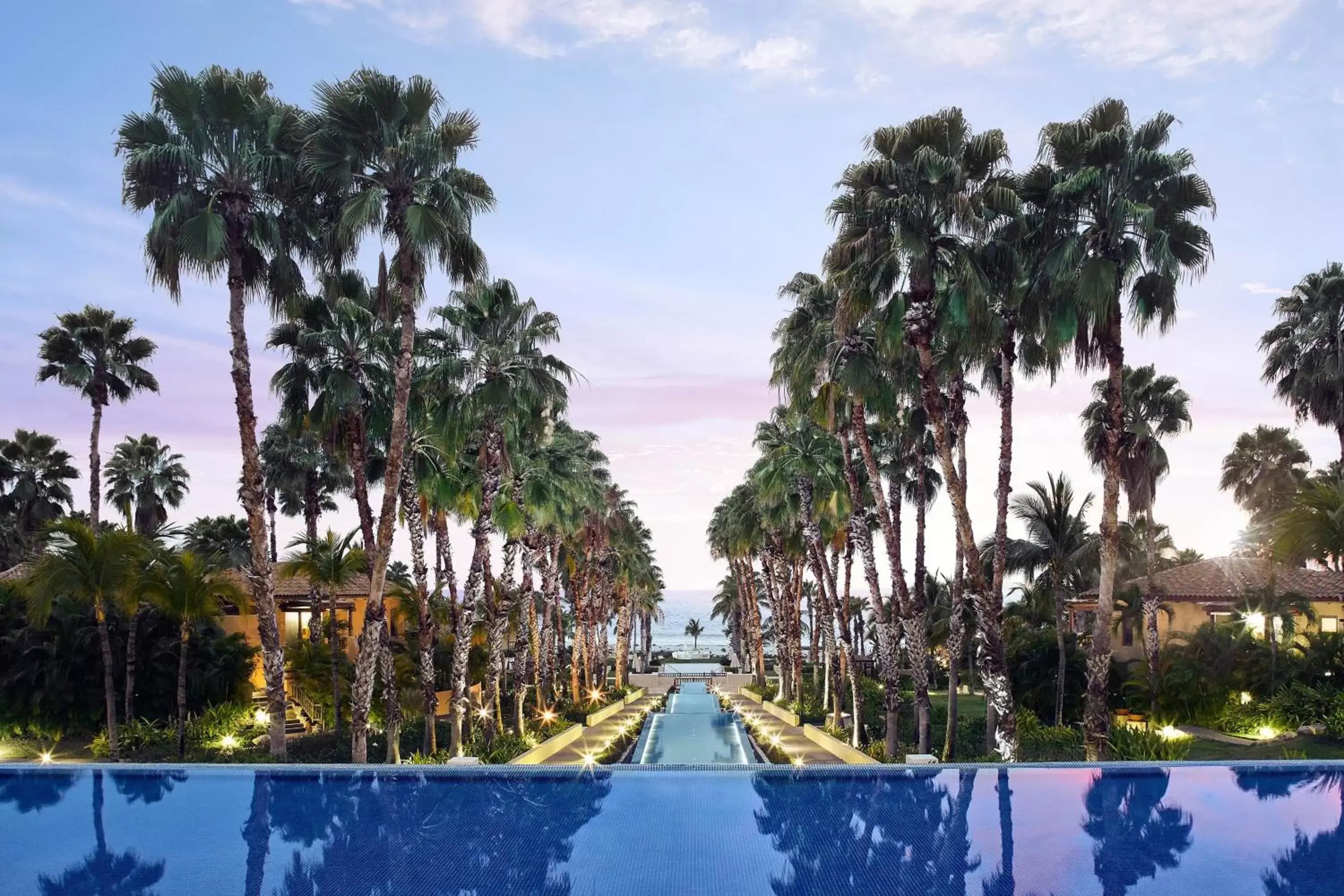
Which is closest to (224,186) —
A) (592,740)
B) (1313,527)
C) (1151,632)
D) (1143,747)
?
(1143,747)

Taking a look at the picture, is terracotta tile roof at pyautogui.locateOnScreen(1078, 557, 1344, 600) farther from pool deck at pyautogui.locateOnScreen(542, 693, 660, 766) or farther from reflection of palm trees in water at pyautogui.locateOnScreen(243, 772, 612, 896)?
reflection of palm trees in water at pyautogui.locateOnScreen(243, 772, 612, 896)

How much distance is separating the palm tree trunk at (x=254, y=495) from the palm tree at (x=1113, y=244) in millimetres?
15865

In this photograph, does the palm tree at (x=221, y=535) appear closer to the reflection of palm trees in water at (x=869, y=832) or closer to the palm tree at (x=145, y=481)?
the palm tree at (x=145, y=481)

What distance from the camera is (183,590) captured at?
23938 mm

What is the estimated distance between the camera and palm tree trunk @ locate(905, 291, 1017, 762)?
18.6 metres

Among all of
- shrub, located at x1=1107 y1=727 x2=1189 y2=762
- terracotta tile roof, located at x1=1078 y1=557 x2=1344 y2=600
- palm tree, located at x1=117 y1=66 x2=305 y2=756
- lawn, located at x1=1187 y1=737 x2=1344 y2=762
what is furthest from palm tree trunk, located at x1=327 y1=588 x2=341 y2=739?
terracotta tile roof, located at x1=1078 y1=557 x2=1344 y2=600

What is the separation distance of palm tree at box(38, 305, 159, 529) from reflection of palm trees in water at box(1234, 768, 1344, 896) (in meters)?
39.2

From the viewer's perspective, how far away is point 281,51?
59.5 ft

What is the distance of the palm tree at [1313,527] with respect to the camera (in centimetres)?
2266

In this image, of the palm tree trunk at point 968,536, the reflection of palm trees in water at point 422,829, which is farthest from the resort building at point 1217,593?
the reflection of palm trees in water at point 422,829

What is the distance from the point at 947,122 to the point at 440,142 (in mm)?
10834

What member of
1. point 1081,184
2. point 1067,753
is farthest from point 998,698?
point 1081,184

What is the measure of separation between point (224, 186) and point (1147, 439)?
30.1 m

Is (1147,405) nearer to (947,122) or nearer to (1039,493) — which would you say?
(1039,493)
